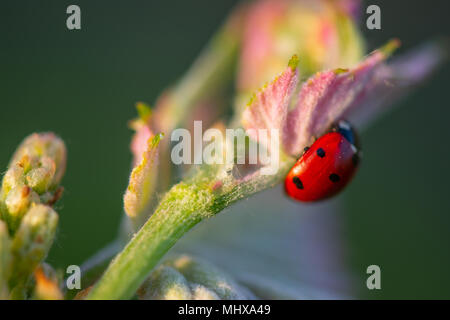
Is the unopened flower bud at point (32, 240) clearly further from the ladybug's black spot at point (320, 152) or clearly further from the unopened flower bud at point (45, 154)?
the ladybug's black spot at point (320, 152)

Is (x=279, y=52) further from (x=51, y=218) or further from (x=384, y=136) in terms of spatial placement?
(x=384, y=136)

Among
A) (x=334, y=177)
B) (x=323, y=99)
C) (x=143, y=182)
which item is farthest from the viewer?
(x=334, y=177)

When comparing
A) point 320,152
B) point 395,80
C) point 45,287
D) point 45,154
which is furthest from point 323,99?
point 45,287

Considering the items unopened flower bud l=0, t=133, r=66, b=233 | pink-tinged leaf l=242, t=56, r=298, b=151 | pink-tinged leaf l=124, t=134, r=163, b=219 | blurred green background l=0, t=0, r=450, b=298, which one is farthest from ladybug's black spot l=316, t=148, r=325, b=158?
blurred green background l=0, t=0, r=450, b=298

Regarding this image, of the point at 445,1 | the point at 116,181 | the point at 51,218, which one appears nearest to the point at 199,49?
the point at 116,181

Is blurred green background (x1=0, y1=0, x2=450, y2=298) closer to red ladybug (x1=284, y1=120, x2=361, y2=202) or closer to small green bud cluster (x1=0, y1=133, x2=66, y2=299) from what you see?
red ladybug (x1=284, y1=120, x2=361, y2=202)

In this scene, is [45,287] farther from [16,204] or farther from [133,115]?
[133,115]

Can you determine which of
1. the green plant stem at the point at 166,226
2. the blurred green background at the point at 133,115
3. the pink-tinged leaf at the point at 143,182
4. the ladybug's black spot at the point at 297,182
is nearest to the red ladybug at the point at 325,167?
the ladybug's black spot at the point at 297,182
